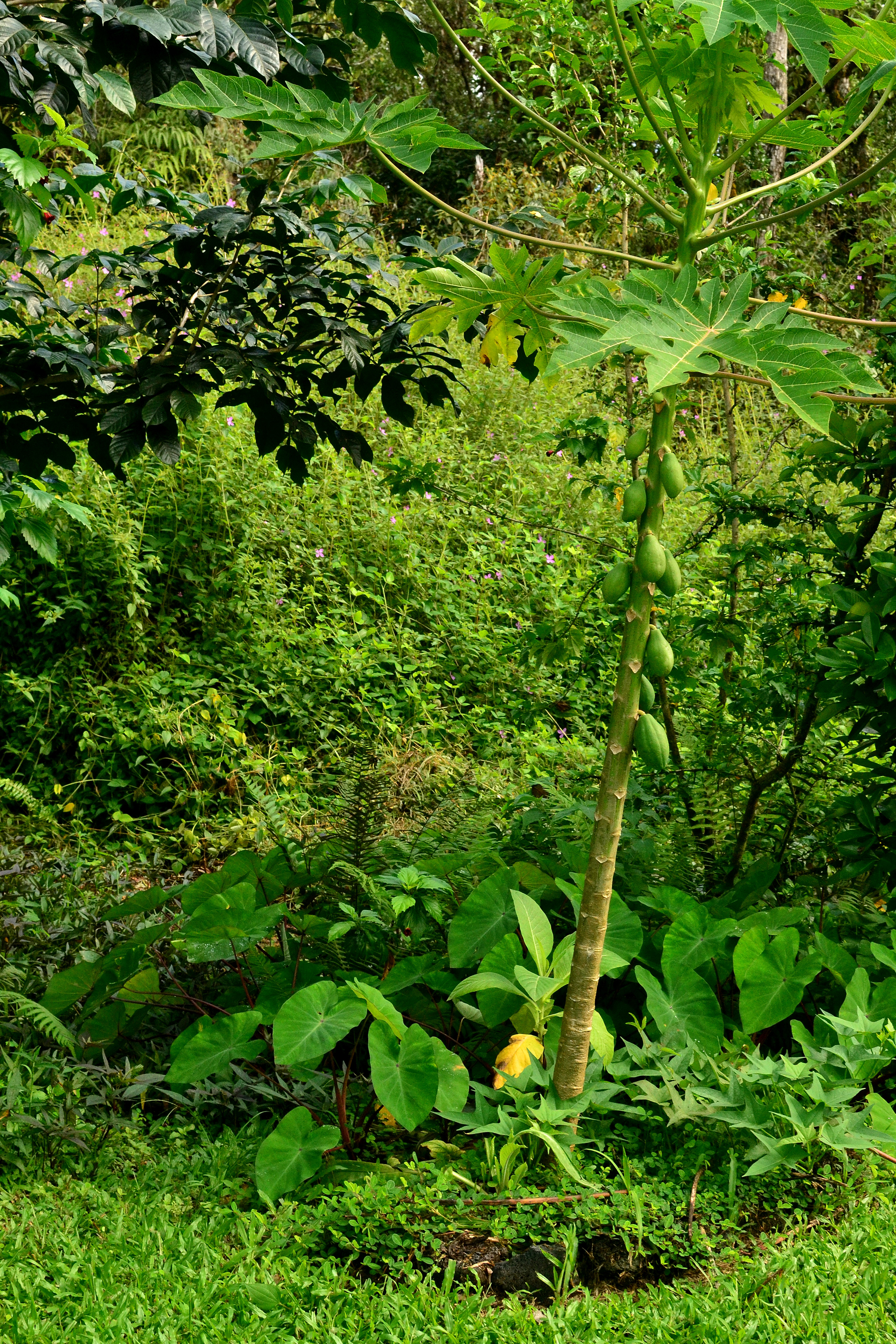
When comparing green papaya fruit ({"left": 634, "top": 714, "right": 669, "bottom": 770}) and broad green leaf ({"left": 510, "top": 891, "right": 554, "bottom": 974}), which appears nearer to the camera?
green papaya fruit ({"left": 634, "top": 714, "right": 669, "bottom": 770})

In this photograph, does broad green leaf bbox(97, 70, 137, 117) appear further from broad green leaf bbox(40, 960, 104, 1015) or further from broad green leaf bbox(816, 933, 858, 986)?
broad green leaf bbox(816, 933, 858, 986)

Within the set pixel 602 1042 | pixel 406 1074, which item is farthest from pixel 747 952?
pixel 406 1074

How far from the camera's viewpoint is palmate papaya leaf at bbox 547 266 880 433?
134 centimetres

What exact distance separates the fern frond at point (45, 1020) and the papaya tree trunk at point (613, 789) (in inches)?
44.2

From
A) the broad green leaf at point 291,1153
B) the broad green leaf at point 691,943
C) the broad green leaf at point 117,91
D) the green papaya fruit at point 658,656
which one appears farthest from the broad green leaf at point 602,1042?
the broad green leaf at point 117,91

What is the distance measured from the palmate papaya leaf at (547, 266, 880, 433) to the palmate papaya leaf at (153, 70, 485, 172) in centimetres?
30

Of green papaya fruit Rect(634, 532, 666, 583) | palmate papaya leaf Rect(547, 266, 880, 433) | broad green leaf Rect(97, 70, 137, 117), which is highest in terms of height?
broad green leaf Rect(97, 70, 137, 117)

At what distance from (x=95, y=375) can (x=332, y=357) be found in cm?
428

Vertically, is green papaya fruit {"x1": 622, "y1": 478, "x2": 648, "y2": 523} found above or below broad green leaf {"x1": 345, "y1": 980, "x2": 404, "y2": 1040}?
above

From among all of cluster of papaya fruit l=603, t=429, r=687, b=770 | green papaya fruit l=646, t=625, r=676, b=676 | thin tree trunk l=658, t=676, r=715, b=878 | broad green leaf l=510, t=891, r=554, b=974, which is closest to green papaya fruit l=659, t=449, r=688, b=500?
cluster of papaya fruit l=603, t=429, r=687, b=770

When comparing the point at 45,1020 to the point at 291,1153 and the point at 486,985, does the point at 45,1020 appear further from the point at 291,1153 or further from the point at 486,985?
the point at 486,985

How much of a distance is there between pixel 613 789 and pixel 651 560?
0.44 metres

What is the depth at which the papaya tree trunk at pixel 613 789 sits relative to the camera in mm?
1908

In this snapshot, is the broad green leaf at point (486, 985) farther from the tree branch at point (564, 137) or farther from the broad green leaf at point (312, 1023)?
the tree branch at point (564, 137)
